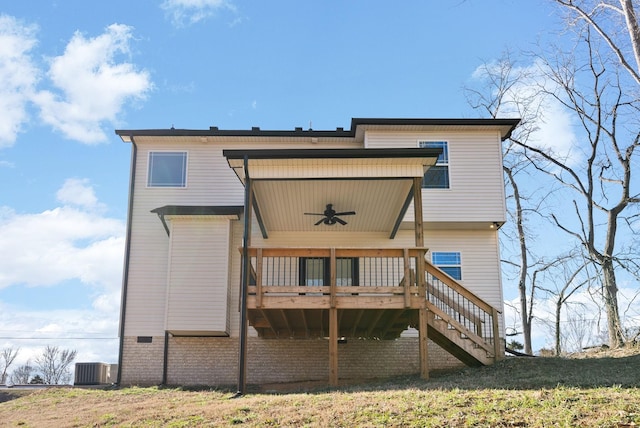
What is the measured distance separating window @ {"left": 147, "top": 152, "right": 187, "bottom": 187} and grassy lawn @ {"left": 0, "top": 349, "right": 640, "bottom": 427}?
240 inches

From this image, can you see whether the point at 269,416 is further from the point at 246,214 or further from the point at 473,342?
the point at 473,342

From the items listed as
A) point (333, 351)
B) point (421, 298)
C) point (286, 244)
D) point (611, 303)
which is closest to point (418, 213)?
point (421, 298)

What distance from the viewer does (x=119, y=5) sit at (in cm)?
1430

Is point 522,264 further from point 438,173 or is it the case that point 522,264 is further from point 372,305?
point 372,305

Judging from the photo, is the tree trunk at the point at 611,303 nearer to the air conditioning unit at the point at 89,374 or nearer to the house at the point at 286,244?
the house at the point at 286,244

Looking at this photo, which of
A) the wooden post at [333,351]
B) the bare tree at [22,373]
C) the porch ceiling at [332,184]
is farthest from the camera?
the bare tree at [22,373]

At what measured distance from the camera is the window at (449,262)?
645 inches

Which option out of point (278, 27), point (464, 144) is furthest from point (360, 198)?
point (278, 27)

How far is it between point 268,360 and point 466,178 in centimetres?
660

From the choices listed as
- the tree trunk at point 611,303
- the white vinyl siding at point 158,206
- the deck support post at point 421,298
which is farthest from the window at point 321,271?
the tree trunk at point 611,303

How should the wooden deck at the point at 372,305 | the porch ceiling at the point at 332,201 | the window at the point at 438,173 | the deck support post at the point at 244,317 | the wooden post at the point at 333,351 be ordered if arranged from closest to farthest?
the wooden post at the point at 333,351 < the deck support post at the point at 244,317 < the wooden deck at the point at 372,305 < the porch ceiling at the point at 332,201 < the window at the point at 438,173

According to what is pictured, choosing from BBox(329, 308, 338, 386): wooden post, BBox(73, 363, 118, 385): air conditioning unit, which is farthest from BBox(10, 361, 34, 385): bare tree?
BBox(329, 308, 338, 386): wooden post

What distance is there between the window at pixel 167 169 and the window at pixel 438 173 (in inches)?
242

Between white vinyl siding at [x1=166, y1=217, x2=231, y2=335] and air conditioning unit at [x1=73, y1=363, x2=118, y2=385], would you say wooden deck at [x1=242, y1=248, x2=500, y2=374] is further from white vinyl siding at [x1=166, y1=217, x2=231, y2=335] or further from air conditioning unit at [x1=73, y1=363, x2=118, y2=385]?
air conditioning unit at [x1=73, y1=363, x2=118, y2=385]
